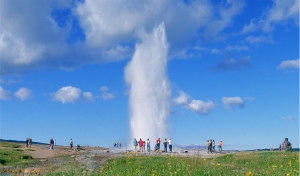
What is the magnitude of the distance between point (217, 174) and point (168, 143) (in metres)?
42.2

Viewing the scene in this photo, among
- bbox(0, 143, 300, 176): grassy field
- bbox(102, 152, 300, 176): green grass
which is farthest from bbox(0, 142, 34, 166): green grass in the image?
bbox(102, 152, 300, 176): green grass

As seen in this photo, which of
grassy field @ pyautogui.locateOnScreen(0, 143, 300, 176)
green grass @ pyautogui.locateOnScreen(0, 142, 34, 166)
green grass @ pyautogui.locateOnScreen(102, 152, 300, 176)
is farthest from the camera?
green grass @ pyautogui.locateOnScreen(0, 142, 34, 166)

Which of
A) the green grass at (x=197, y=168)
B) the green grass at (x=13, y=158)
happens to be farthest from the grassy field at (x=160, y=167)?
the green grass at (x=13, y=158)

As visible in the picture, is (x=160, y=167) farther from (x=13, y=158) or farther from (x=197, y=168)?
(x=13, y=158)

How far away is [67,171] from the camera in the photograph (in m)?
16.0

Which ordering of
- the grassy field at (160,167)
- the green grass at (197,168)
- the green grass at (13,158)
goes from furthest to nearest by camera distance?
the green grass at (13,158) → the green grass at (197,168) → the grassy field at (160,167)

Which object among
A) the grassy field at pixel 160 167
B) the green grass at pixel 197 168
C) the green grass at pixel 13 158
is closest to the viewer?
the grassy field at pixel 160 167

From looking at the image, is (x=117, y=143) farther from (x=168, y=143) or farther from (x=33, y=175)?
(x=33, y=175)

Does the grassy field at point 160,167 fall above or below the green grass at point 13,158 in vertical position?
above

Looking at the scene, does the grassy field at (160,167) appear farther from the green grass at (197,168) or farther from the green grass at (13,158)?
the green grass at (13,158)

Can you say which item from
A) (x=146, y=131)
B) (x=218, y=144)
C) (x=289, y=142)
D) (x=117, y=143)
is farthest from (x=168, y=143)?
(x=117, y=143)

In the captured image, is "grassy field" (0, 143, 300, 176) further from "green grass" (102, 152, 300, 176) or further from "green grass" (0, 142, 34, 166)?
"green grass" (0, 142, 34, 166)

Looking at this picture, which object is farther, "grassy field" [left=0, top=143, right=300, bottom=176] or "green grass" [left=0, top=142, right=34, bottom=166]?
"green grass" [left=0, top=142, right=34, bottom=166]

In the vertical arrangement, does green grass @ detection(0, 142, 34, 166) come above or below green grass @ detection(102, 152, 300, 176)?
below
